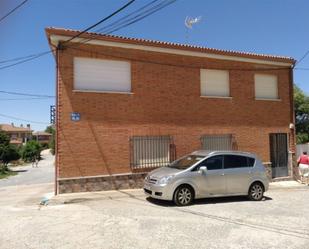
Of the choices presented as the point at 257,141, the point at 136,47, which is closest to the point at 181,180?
the point at 136,47

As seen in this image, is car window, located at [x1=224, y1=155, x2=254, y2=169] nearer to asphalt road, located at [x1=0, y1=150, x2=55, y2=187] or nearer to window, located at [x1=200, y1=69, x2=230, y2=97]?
window, located at [x1=200, y1=69, x2=230, y2=97]

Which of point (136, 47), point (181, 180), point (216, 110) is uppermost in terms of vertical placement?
point (136, 47)

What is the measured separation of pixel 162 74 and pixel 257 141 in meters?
5.81

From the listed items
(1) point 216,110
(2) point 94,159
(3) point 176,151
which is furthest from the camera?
(1) point 216,110

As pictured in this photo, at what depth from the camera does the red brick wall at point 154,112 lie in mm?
12742

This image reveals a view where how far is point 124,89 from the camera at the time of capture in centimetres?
1389

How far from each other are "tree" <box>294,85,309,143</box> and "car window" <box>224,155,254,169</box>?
2838 centimetres

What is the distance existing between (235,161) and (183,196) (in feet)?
7.65

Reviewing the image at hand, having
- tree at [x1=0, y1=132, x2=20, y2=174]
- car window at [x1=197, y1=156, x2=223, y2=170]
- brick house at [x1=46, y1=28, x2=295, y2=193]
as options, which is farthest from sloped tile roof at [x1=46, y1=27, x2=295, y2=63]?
tree at [x1=0, y1=132, x2=20, y2=174]

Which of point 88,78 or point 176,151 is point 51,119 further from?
point 176,151

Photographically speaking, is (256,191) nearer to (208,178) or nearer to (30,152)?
(208,178)

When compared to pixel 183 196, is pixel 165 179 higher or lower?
higher

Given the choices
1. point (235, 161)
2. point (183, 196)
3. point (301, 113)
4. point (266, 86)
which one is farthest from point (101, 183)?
point (301, 113)

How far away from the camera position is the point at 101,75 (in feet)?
44.0
